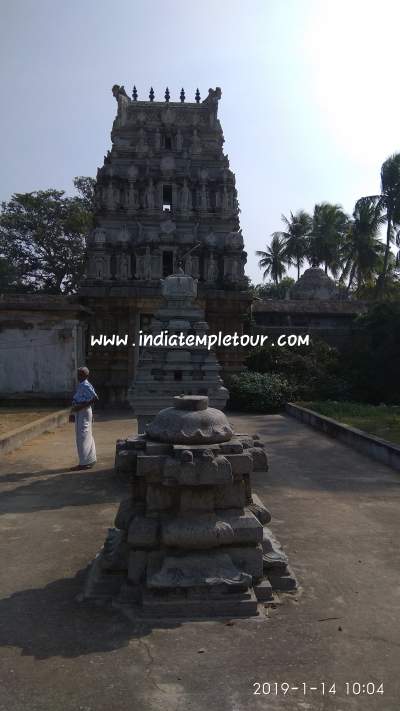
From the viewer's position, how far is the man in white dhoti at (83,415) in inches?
313

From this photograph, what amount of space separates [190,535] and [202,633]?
628mm

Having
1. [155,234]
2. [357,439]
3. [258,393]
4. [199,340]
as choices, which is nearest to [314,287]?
[155,234]

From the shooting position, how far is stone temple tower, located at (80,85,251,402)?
1909cm

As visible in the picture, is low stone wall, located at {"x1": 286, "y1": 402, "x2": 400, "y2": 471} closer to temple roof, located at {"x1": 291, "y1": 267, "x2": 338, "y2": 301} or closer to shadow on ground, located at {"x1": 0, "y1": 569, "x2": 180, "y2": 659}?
shadow on ground, located at {"x1": 0, "y1": 569, "x2": 180, "y2": 659}

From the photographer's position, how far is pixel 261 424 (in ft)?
46.5

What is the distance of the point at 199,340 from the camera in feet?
30.6

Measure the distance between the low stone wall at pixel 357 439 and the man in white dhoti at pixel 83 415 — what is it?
4.93 m

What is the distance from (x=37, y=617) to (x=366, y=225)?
33.5 meters

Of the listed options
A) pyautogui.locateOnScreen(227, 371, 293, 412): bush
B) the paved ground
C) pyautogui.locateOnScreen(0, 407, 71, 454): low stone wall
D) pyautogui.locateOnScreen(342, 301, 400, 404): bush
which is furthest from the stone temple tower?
the paved ground

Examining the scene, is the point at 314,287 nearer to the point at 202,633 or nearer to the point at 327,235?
the point at 327,235

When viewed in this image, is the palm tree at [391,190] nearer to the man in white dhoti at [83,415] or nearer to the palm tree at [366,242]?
the palm tree at [366,242]

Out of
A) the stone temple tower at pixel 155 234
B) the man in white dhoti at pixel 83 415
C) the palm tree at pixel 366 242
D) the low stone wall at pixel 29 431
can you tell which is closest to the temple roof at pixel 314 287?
the palm tree at pixel 366 242

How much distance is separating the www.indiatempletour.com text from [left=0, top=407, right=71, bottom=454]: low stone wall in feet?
9.79

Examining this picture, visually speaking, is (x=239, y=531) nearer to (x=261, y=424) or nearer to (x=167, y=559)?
(x=167, y=559)
